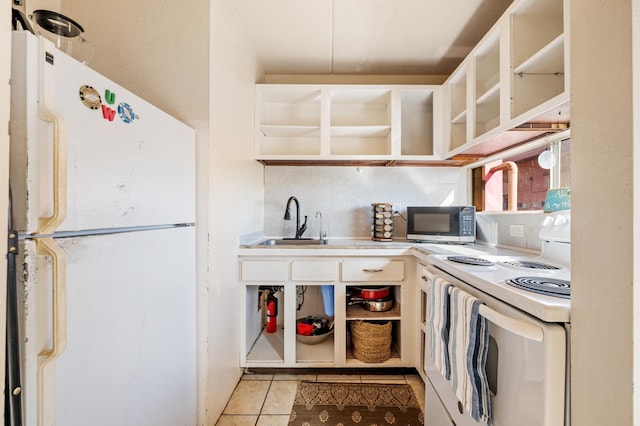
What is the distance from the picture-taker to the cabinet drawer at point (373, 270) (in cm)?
190

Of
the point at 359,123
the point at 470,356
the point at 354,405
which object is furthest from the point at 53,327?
the point at 359,123

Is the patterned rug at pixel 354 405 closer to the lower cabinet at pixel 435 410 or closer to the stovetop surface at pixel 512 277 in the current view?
the lower cabinet at pixel 435 410

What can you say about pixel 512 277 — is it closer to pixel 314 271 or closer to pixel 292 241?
pixel 314 271

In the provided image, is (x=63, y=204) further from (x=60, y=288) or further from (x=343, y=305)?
(x=343, y=305)

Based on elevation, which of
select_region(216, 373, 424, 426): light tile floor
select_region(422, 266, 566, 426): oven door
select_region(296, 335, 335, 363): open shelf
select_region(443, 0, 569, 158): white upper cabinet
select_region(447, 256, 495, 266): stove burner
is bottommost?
select_region(216, 373, 424, 426): light tile floor

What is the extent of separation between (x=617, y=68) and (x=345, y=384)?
1990mm

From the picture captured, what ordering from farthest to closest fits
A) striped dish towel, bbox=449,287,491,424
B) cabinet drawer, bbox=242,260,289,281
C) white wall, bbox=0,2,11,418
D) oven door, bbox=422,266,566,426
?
cabinet drawer, bbox=242,260,289,281
striped dish towel, bbox=449,287,491,424
oven door, bbox=422,266,566,426
white wall, bbox=0,2,11,418

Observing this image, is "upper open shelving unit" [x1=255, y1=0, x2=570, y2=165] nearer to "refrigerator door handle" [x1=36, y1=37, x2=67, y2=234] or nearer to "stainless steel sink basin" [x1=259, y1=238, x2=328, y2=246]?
"stainless steel sink basin" [x1=259, y1=238, x2=328, y2=246]

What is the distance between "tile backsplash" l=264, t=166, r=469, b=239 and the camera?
250 cm

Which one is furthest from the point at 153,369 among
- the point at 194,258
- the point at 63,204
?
the point at 63,204

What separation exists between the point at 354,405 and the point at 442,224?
141cm

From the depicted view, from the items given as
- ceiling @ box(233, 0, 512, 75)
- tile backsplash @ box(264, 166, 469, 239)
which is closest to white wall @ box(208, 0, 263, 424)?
ceiling @ box(233, 0, 512, 75)

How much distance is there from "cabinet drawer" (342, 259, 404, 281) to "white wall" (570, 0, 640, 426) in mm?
1322

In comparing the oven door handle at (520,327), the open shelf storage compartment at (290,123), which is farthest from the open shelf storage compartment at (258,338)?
the oven door handle at (520,327)
